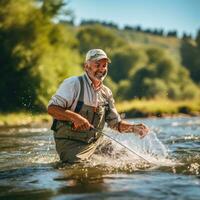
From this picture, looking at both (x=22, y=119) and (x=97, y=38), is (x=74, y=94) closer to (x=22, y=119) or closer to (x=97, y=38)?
(x=22, y=119)

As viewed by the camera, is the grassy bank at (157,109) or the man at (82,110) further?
the grassy bank at (157,109)

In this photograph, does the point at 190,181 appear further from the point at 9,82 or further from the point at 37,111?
the point at 9,82

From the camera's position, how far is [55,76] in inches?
1204

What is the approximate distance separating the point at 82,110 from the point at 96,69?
606 mm

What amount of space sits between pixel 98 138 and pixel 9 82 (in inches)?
909

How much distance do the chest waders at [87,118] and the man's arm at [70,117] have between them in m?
0.25

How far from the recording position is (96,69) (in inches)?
275

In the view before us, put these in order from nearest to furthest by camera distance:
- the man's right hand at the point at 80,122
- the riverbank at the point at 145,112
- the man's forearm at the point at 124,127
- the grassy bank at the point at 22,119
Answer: the man's right hand at the point at 80,122 < the man's forearm at the point at 124,127 < the grassy bank at the point at 22,119 < the riverbank at the point at 145,112

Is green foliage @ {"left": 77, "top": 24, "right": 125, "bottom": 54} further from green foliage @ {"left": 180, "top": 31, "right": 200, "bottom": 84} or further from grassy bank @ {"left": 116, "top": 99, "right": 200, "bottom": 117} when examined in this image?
grassy bank @ {"left": 116, "top": 99, "right": 200, "bottom": 117}

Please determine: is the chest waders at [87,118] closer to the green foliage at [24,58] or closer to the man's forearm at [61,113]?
the man's forearm at [61,113]

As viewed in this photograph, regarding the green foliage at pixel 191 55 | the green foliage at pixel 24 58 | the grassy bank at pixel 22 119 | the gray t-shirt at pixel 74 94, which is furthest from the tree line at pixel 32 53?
the green foliage at pixel 191 55

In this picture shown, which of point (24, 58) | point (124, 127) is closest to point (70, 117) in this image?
point (124, 127)

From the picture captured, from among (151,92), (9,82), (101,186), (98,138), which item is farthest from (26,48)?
(151,92)

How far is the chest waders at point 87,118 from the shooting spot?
7.02 m
